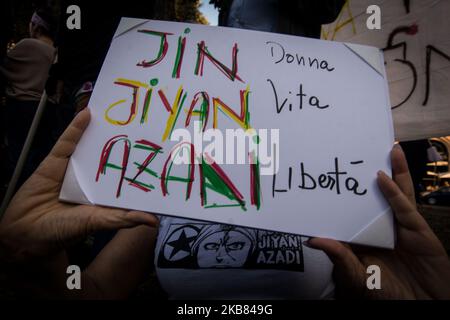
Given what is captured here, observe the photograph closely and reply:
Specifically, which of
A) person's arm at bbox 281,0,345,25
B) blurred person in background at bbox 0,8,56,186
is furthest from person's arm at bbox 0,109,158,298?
blurred person in background at bbox 0,8,56,186

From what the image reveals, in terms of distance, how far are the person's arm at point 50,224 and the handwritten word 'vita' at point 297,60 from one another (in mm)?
484

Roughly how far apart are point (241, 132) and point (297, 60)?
243 mm

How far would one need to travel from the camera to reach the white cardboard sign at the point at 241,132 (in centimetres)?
59

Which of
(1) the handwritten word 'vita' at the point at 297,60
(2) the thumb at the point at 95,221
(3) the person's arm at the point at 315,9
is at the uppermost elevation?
(3) the person's arm at the point at 315,9

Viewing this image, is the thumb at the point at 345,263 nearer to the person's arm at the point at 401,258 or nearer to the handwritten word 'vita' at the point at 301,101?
the person's arm at the point at 401,258

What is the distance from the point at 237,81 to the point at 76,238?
1.71ft

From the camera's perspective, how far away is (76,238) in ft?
2.01

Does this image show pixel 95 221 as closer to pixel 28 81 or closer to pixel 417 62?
pixel 417 62

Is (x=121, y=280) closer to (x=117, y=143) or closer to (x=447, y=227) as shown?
(x=117, y=143)

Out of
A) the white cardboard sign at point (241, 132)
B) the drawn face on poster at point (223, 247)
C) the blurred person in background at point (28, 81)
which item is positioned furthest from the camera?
the blurred person in background at point (28, 81)

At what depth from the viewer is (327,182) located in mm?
606

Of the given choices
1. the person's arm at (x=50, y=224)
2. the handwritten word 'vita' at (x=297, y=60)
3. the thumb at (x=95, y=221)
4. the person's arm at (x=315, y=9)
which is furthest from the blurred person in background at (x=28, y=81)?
the handwritten word 'vita' at (x=297, y=60)

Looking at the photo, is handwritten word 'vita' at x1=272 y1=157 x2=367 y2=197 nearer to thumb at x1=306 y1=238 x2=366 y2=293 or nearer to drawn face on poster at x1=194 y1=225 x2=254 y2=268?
thumb at x1=306 y1=238 x2=366 y2=293
